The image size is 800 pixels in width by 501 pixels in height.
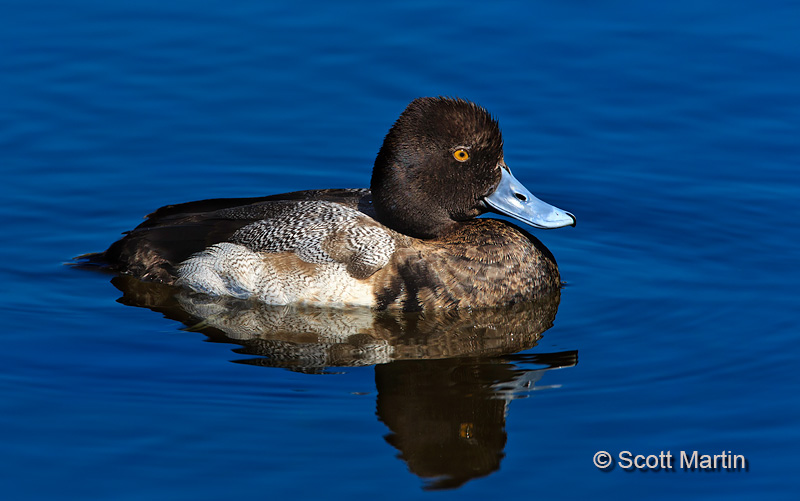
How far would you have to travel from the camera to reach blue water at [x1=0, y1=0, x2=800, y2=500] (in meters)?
6.40

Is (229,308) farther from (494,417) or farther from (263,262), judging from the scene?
(494,417)

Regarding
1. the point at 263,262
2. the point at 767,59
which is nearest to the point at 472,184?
the point at 263,262

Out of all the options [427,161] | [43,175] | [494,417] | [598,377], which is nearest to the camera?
[494,417]

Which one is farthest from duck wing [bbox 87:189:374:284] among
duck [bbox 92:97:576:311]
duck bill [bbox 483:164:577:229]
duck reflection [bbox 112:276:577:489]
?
duck bill [bbox 483:164:577:229]

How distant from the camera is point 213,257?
28.5 feet

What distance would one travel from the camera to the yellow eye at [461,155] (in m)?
8.40

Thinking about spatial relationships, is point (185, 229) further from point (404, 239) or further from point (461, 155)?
point (461, 155)

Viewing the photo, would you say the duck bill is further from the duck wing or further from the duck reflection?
the duck wing

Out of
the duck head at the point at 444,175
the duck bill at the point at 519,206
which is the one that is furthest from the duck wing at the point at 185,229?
the duck bill at the point at 519,206

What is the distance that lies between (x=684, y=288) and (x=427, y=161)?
219cm

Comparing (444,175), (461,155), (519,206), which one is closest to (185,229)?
(444,175)

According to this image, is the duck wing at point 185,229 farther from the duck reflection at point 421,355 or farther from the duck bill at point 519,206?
the duck bill at point 519,206

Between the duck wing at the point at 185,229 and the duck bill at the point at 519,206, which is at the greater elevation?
the duck bill at the point at 519,206

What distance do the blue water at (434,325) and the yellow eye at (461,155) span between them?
1206 mm
